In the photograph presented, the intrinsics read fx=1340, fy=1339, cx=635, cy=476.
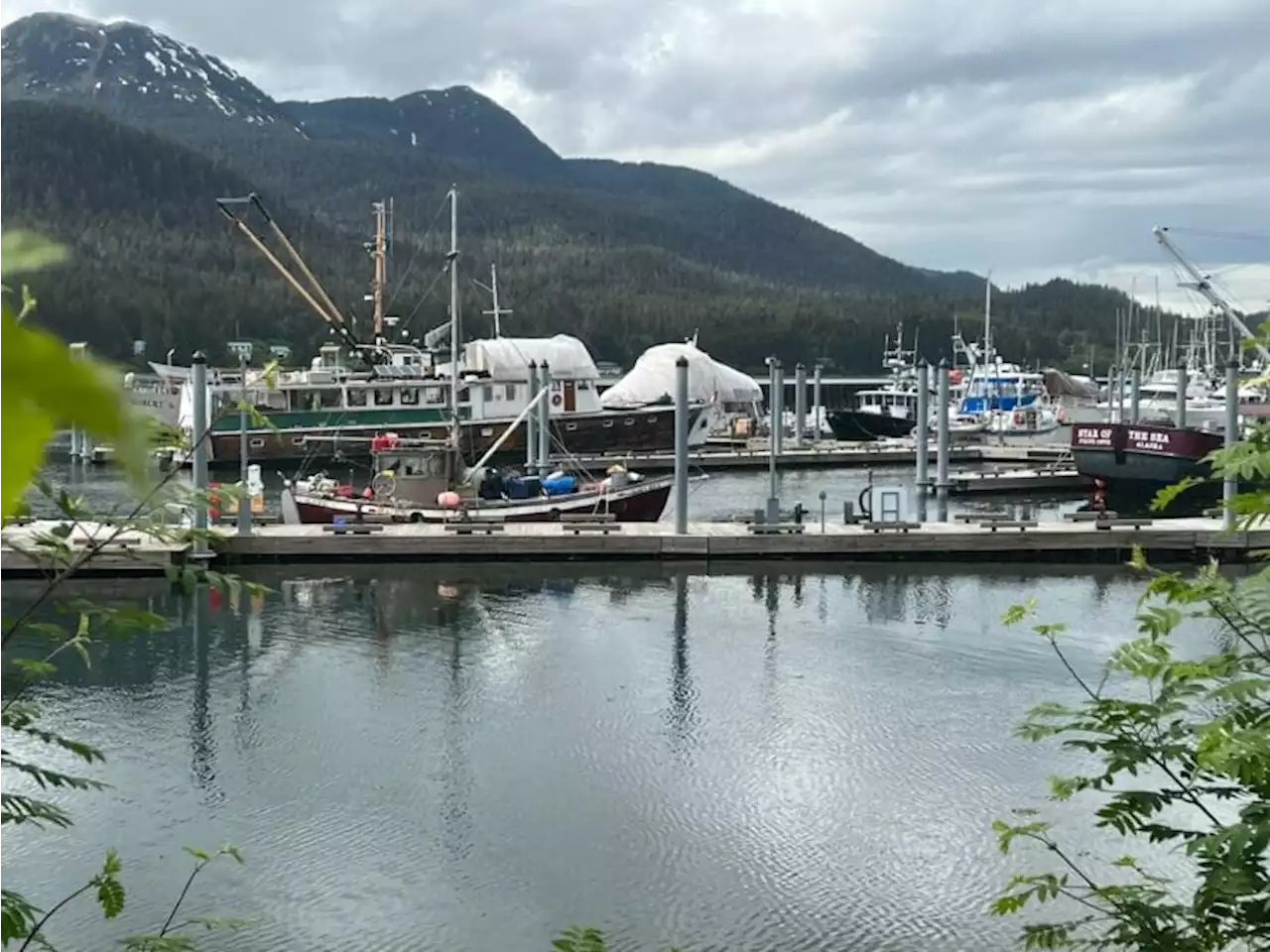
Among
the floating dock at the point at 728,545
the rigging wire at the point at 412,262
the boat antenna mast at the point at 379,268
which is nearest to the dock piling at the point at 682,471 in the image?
the floating dock at the point at 728,545

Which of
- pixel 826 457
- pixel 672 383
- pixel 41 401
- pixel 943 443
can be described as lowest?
pixel 826 457

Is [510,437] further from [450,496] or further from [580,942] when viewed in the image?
[580,942]

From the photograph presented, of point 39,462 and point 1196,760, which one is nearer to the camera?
point 39,462

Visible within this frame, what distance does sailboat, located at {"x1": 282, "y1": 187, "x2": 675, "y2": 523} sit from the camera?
26.6 metres

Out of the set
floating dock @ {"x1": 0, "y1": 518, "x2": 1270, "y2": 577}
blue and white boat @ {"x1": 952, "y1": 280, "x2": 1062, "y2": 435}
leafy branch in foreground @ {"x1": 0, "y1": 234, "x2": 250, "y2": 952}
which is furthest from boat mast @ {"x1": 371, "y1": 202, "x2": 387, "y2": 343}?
leafy branch in foreground @ {"x1": 0, "y1": 234, "x2": 250, "y2": 952}

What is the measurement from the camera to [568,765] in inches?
512

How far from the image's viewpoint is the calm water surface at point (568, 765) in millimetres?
9734

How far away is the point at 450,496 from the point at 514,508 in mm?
1299

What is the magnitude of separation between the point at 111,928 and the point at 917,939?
18.5 feet

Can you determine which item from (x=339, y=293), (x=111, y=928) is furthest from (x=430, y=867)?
(x=339, y=293)

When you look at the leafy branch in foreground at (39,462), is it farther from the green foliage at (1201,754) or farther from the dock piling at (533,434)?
the dock piling at (533,434)

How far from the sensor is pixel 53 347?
57 cm

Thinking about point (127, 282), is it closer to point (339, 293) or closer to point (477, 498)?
point (339, 293)

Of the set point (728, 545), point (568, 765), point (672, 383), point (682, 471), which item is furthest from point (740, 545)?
point (672, 383)
